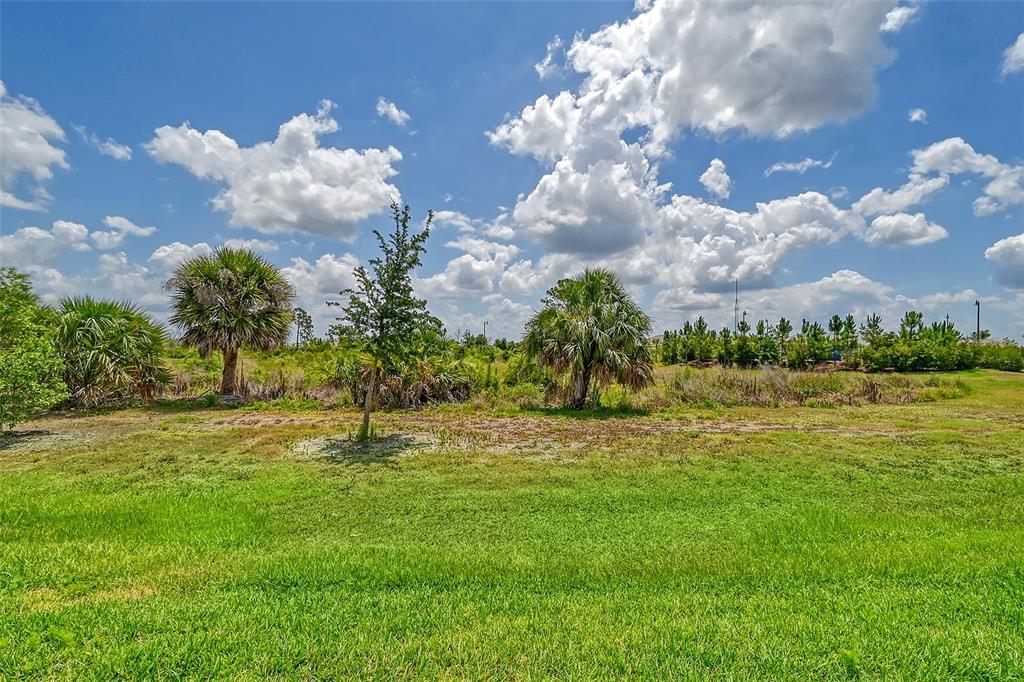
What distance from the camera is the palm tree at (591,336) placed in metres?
13.9

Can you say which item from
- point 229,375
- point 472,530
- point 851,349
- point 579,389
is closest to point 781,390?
point 579,389

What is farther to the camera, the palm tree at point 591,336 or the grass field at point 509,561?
the palm tree at point 591,336

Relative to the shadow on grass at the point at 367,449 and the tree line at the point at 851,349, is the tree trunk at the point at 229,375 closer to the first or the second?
the shadow on grass at the point at 367,449

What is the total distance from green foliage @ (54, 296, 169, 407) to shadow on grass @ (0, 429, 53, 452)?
3.03m

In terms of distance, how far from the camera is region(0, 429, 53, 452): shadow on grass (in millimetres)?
8594

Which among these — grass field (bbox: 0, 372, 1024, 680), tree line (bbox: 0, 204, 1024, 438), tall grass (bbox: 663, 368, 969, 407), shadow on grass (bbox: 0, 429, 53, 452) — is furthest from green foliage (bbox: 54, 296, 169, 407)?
tall grass (bbox: 663, 368, 969, 407)

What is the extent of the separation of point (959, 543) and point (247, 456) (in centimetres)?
1010

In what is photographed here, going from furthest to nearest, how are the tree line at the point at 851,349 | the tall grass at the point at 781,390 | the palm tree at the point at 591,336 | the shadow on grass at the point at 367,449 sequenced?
the tree line at the point at 851,349, the tall grass at the point at 781,390, the palm tree at the point at 591,336, the shadow on grass at the point at 367,449

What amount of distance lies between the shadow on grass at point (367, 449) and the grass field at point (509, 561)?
91mm

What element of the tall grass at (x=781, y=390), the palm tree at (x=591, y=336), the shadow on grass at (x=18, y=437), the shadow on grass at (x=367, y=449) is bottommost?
the shadow on grass at (x=367, y=449)

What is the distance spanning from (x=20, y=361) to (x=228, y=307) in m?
6.73

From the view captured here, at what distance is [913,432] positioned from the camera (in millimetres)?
10648

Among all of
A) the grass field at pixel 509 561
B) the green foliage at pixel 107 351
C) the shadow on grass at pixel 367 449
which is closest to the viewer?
the grass field at pixel 509 561

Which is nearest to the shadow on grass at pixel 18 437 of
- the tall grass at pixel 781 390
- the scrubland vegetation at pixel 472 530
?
the scrubland vegetation at pixel 472 530
